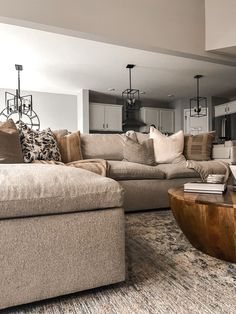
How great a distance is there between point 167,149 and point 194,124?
189 inches

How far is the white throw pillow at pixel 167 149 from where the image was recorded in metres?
3.19

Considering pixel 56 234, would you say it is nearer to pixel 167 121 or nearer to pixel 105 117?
pixel 105 117

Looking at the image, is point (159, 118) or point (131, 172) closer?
point (131, 172)

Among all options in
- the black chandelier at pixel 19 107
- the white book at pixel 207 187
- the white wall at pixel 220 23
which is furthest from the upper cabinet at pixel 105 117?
the white book at pixel 207 187

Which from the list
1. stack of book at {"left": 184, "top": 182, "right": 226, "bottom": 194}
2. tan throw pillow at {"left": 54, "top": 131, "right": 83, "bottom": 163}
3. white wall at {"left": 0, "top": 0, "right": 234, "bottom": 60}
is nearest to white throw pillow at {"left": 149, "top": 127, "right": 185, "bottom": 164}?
tan throw pillow at {"left": 54, "top": 131, "right": 83, "bottom": 163}

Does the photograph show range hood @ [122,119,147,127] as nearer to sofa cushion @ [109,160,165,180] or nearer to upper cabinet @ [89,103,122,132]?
upper cabinet @ [89,103,122,132]

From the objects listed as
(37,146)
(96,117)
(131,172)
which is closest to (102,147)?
(131,172)

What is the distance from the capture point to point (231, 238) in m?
1.21

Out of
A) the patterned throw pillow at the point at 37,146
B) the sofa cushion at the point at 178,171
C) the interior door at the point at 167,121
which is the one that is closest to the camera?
the patterned throw pillow at the point at 37,146

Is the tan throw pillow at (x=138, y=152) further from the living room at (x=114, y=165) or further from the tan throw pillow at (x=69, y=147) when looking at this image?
the tan throw pillow at (x=69, y=147)

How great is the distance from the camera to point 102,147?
3.14 metres

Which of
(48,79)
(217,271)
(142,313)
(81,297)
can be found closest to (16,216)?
(81,297)

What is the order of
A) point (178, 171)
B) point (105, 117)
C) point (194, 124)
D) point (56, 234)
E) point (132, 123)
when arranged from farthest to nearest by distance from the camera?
point (194, 124), point (132, 123), point (105, 117), point (178, 171), point (56, 234)

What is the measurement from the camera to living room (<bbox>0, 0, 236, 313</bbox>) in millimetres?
942
